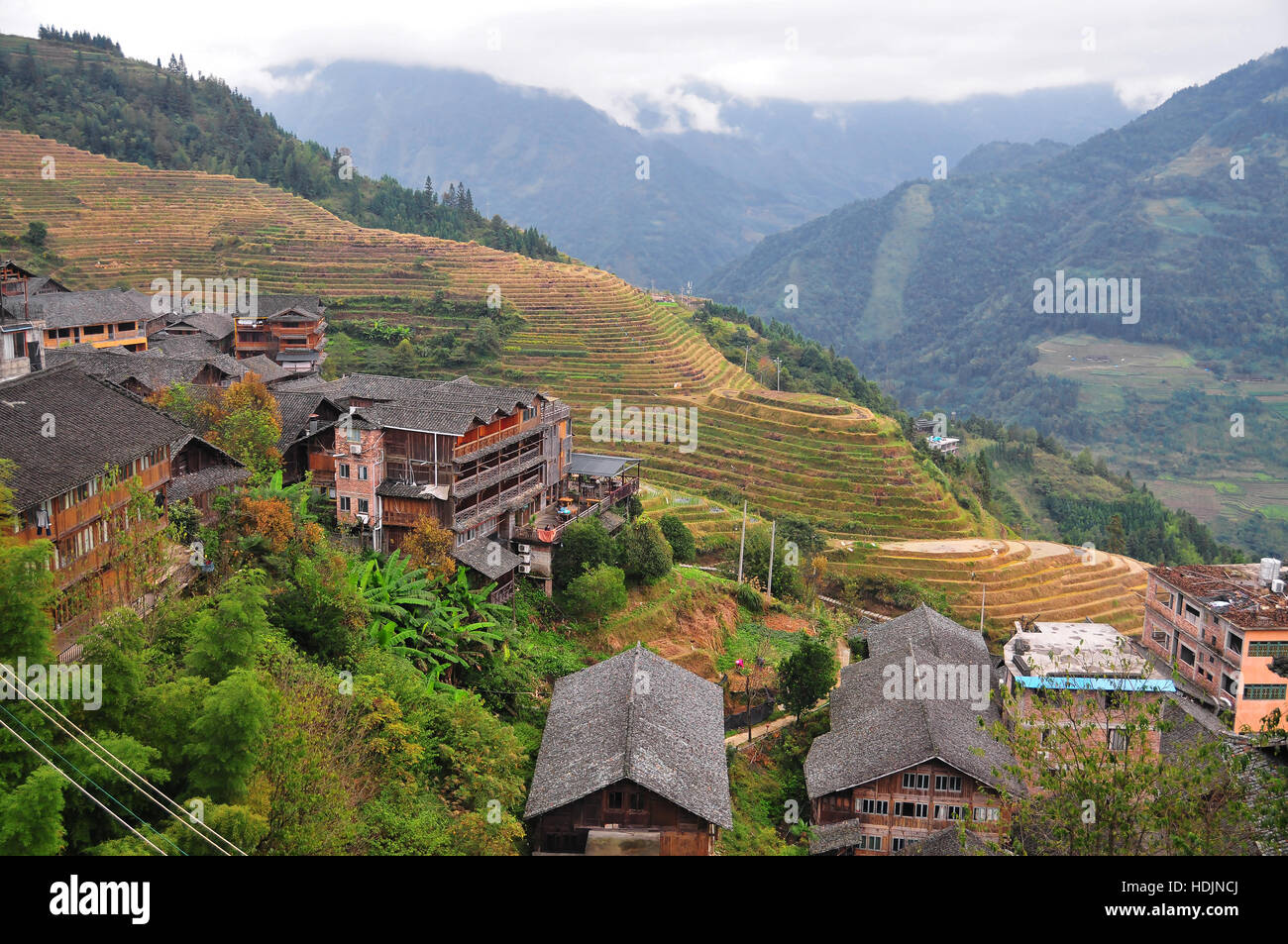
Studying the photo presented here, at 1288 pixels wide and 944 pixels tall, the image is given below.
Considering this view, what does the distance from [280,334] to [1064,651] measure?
36.4 metres

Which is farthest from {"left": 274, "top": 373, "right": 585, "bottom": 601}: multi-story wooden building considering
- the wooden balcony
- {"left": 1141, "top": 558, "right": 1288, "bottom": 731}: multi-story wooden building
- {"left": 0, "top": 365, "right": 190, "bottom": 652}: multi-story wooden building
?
{"left": 1141, "top": 558, "right": 1288, "bottom": 731}: multi-story wooden building

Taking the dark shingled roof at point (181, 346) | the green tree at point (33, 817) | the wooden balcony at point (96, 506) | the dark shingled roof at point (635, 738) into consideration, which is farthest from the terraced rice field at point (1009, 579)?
the green tree at point (33, 817)

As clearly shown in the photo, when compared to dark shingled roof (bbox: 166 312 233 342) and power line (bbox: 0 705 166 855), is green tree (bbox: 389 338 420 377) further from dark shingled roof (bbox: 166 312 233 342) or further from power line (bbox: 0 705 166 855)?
power line (bbox: 0 705 166 855)

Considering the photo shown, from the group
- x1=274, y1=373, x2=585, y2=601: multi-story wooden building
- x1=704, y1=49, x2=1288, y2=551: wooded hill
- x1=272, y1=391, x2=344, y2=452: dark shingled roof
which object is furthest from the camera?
x1=704, y1=49, x2=1288, y2=551: wooded hill

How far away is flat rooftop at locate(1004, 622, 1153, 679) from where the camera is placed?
27.1m

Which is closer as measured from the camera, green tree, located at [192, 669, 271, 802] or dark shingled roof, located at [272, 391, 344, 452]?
green tree, located at [192, 669, 271, 802]

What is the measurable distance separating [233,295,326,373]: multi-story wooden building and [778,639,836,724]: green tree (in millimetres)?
29275

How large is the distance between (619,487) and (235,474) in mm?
13783

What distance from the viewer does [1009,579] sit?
1981 inches

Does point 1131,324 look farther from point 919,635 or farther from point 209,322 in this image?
point 919,635

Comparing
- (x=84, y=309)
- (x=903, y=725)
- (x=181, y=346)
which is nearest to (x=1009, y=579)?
(x=903, y=725)

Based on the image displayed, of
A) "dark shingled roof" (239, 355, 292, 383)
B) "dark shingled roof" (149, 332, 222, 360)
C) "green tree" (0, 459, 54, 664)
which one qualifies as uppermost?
"dark shingled roof" (149, 332, 222, 360)

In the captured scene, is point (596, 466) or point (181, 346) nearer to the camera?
point (596, 466)

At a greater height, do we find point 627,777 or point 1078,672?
point 627,777
